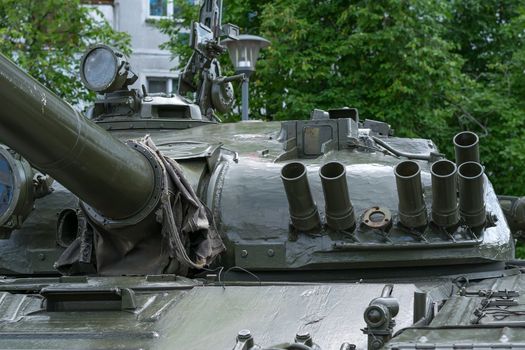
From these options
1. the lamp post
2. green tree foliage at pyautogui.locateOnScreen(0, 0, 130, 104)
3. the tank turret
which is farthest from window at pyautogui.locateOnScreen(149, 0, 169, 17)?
the tank turret

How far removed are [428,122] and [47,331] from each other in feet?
56.9

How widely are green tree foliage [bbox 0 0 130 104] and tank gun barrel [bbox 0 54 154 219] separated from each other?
1694cm

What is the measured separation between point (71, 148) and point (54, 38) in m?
19.3

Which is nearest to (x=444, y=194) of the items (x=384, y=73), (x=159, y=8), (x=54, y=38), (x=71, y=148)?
(x=71, y=148)

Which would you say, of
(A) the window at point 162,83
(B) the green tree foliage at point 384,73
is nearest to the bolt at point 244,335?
(B) the green tree foliage at point 384,73

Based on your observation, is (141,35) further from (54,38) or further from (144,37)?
(54,38)

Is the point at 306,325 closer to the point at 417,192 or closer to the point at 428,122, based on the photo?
the point at 417,192

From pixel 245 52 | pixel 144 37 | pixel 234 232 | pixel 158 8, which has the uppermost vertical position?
pixel 245 52

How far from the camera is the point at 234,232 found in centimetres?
980

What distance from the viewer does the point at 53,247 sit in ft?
33.7

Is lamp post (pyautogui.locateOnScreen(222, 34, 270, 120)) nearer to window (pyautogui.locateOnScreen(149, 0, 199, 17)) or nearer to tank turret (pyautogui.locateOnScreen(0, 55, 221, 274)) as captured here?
tank turret (pyautogui.locateOnScreen(0, 55, 221, 274))

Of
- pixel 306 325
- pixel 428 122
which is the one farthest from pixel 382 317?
pixel 428 122

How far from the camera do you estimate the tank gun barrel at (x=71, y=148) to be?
7.38 meters

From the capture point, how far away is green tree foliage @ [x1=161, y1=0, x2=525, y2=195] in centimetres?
2416
